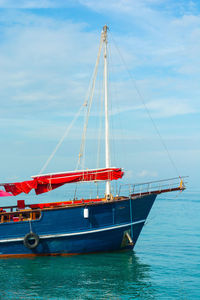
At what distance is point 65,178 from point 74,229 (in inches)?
115

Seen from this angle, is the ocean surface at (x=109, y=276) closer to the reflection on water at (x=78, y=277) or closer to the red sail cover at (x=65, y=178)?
the reflection on water at (x=78, y=277)

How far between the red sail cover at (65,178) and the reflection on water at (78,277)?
3.96m

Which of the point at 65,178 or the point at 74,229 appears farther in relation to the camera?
the point at 65,178

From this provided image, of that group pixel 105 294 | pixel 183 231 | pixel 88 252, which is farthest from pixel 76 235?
pixel 183 231

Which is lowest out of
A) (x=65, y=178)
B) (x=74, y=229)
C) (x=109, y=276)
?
(x=109, y=276)

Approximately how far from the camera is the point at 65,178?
1889 centimetres

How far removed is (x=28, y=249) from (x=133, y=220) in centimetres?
582

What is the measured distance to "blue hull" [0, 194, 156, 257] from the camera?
17547 millimetres

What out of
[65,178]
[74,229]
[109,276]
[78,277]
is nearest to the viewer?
[78,277]

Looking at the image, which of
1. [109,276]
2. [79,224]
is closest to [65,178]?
[79,224]

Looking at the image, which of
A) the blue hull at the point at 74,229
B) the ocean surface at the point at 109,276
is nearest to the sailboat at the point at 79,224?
the blue hull at the point at 74,229

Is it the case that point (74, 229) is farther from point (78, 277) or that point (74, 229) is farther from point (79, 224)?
point (78, 277)

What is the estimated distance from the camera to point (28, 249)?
17.9 meters

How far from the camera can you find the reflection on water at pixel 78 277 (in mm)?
13242
